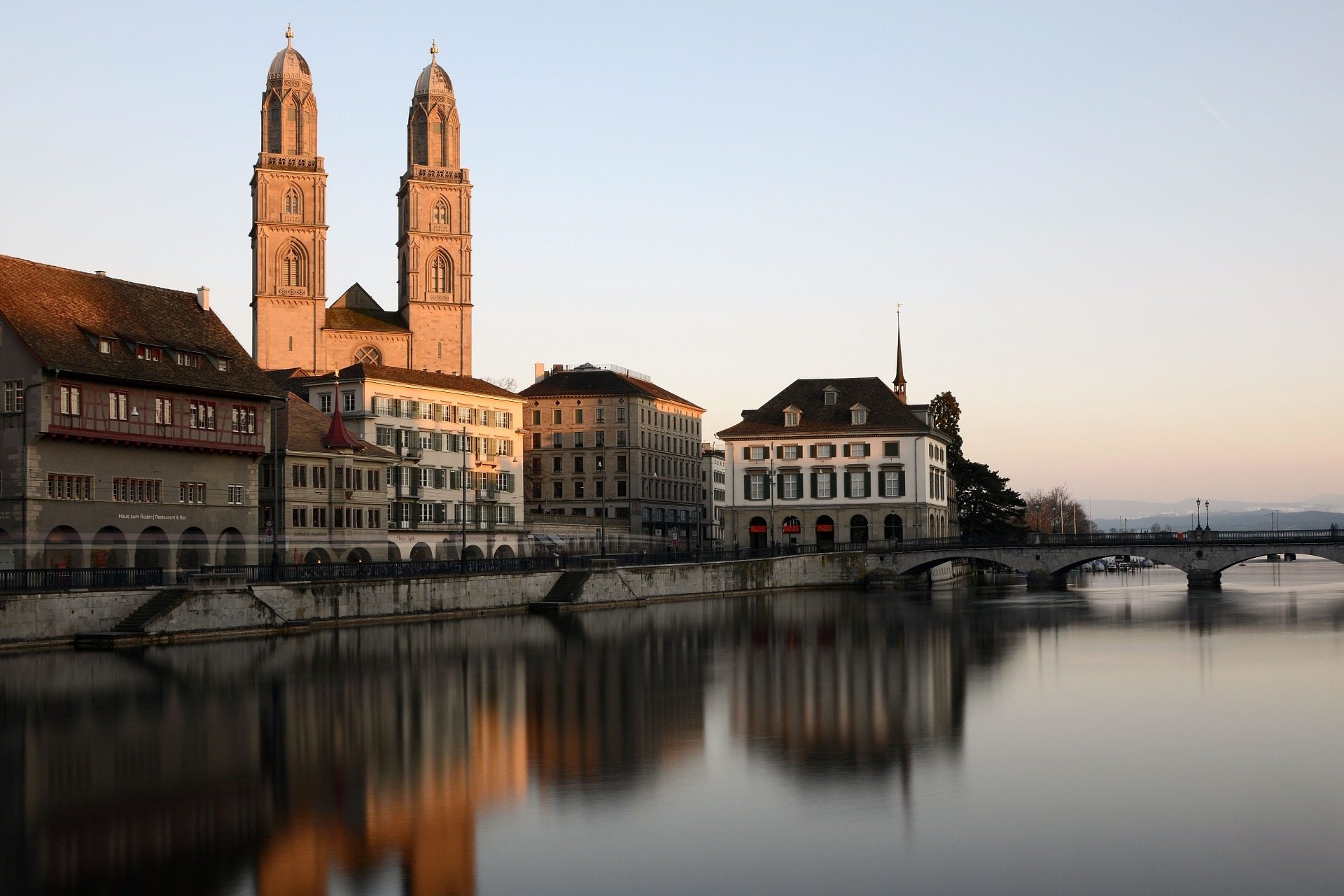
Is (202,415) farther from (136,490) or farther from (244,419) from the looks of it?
(136,490)

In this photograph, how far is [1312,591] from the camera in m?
93.1

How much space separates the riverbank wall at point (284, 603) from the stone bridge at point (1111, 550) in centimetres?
1958

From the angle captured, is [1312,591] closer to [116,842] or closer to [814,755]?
[814,755]

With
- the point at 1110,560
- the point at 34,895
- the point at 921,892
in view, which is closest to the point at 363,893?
the point at 34,895

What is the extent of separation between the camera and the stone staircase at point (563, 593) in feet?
221

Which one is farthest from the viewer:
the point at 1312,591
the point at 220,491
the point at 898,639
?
the point at 1312,591

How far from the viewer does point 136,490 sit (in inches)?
2237

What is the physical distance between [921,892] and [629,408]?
357 feet

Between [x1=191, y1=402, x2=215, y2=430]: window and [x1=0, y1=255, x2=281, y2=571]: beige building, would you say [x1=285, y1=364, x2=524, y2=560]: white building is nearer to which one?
[x1=0, y1=255, x2=281, y2=571]: beige building

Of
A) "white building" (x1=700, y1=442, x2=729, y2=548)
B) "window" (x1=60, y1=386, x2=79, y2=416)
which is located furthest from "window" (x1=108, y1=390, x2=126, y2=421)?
"white building" (x1=700, y1=442, x2=729, y2=548)

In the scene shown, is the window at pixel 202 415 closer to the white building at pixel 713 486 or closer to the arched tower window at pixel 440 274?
the arched tower window at pixel 440 274

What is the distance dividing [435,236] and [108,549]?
64203mm

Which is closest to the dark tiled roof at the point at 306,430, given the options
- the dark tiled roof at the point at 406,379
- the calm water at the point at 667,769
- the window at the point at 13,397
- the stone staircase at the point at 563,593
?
the dark tiled roof at the point at 406,379

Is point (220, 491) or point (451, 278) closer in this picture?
point (220, 491)
